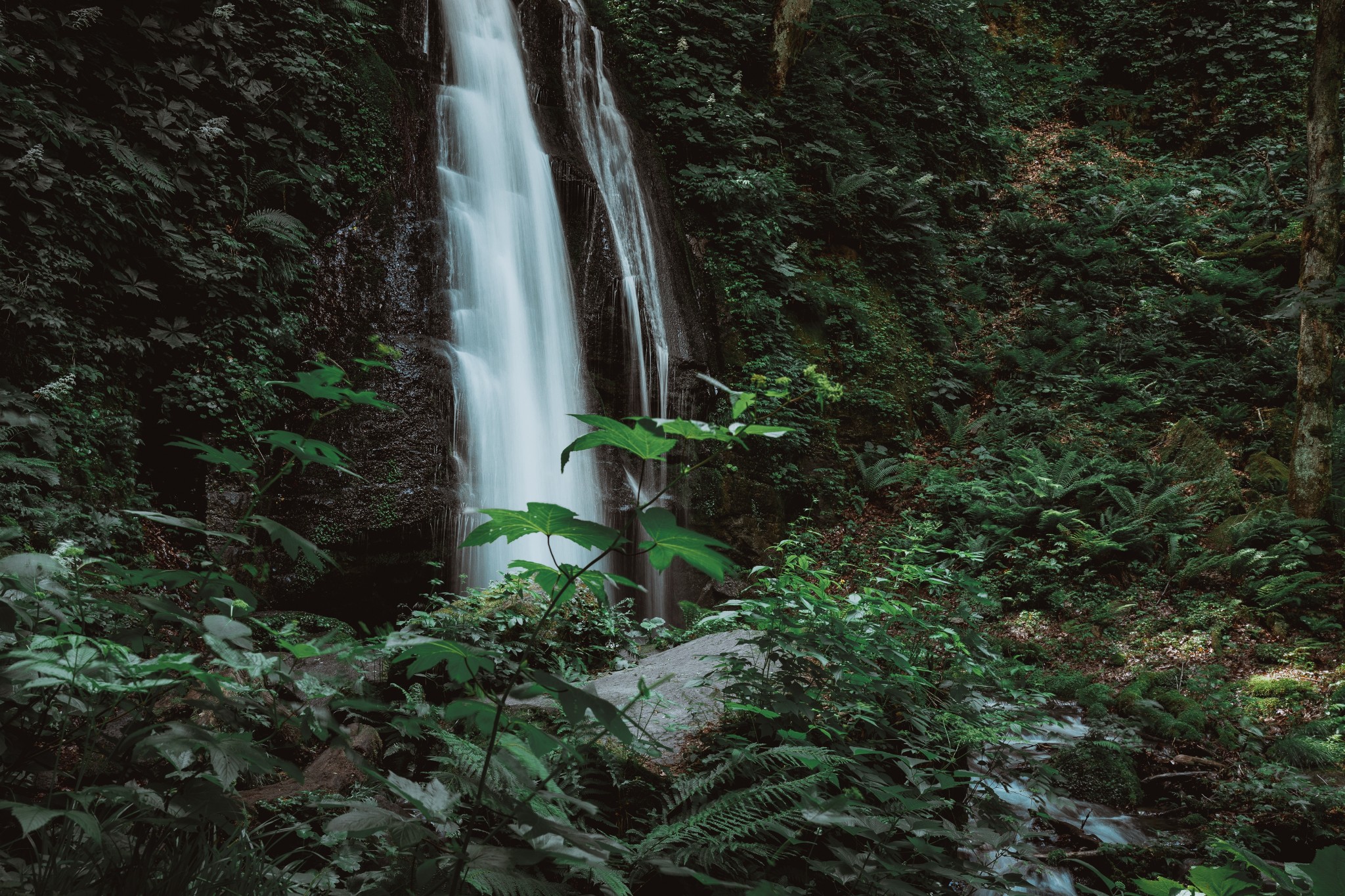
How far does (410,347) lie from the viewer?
6.62 m

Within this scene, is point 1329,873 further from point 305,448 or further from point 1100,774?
point 1100,774

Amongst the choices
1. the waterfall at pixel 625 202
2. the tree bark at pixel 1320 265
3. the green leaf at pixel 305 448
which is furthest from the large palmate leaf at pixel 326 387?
the tree bark at pixel 1320 265

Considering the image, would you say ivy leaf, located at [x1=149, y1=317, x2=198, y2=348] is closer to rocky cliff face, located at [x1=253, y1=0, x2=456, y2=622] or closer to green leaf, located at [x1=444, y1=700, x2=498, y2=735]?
rocky cliff face, located at [x1=253, y1=0, x2=456, y2=622]

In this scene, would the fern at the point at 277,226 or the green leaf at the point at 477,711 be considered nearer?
the green leaf at the point at 477,711

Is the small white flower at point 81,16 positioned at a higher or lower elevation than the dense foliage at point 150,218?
higher

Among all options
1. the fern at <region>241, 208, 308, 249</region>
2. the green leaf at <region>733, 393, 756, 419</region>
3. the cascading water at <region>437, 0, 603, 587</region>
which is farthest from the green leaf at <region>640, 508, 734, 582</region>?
the fern at <region>241, 208, 308, 249</region>

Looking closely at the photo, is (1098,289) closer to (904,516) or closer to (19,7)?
(904,516)

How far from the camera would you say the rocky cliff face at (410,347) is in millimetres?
5922

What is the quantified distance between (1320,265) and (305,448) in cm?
944

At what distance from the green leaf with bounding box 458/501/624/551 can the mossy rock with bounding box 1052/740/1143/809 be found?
3.93 meters

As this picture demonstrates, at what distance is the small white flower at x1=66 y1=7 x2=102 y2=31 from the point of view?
17.1 ft

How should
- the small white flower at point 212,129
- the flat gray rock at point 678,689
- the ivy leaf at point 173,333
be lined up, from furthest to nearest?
the small white flower at point 212,129 → the ivy leaf at point 173,333 → the flat gray rock at point 678,689

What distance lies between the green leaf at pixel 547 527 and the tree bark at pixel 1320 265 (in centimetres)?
884

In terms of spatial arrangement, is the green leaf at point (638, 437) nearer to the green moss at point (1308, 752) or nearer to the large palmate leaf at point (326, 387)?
the large palmate leaf at point (326, 387)
